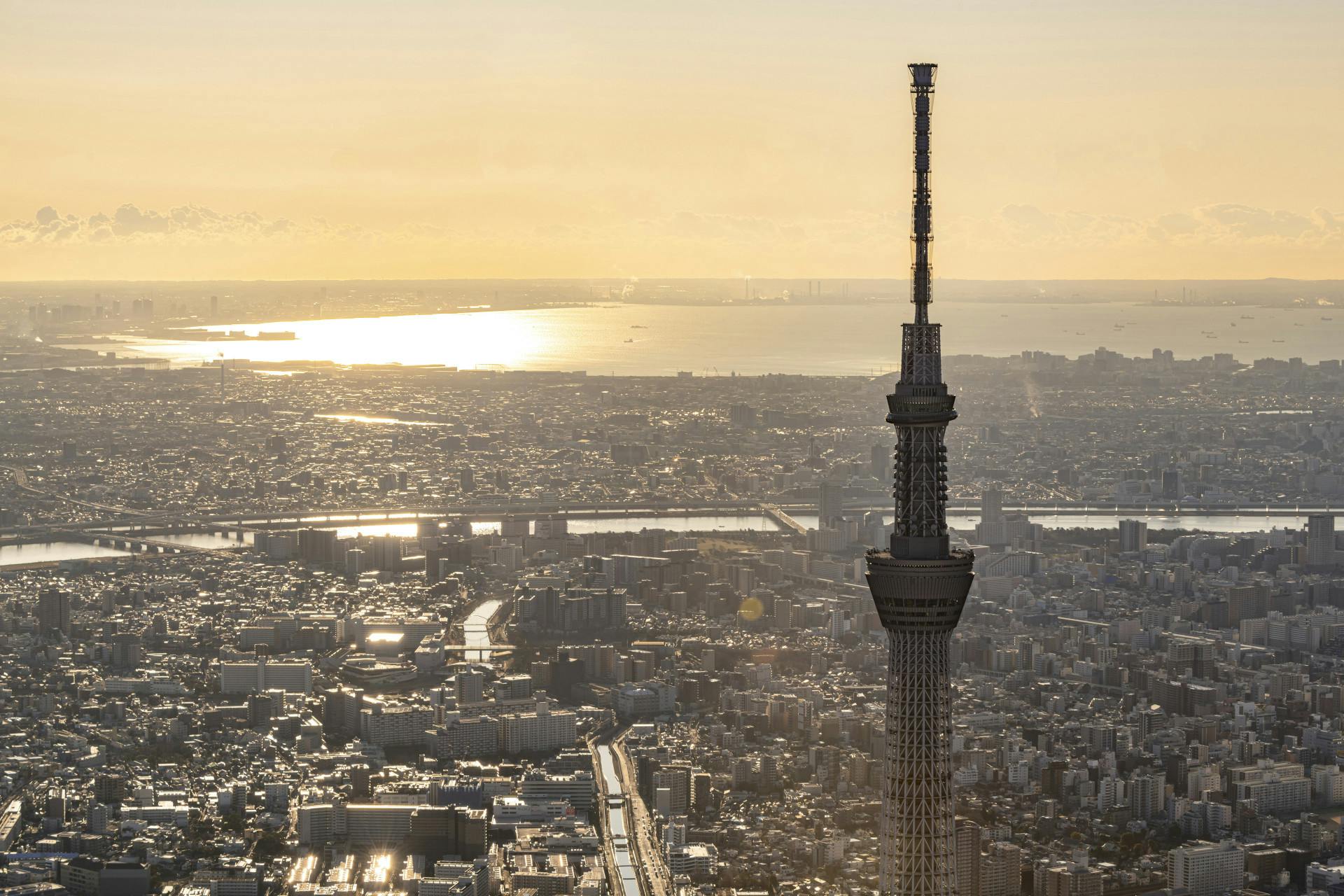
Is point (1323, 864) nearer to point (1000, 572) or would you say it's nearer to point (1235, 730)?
point (1235, 730)

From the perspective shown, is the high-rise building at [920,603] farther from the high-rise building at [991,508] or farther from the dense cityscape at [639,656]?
the high-rise building at [991,508]

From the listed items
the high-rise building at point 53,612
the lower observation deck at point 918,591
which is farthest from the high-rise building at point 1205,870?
the high-rise building at point 53,612

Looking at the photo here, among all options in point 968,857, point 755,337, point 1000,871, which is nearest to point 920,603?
point 968,857

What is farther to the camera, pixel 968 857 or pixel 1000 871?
pixel 1000 871

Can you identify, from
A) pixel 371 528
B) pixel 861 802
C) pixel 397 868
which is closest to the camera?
pixel 397 868

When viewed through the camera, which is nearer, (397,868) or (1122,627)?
(397,868)

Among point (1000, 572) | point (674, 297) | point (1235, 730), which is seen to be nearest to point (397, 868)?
point (1235, 730)

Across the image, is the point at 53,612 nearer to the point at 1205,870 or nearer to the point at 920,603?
the point at 1205,870
